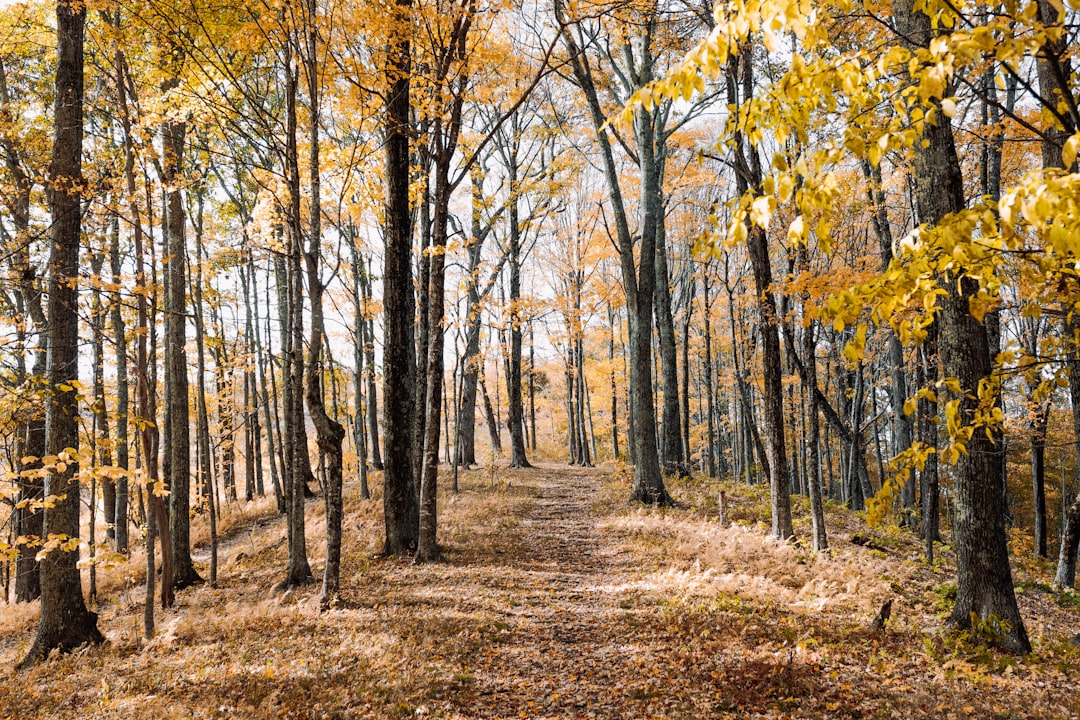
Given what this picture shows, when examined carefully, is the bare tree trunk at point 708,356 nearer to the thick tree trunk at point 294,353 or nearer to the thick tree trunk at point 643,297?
the thick tree trunk at point 643,297

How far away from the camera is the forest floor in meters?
4.58

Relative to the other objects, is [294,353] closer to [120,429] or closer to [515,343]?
[120,429]

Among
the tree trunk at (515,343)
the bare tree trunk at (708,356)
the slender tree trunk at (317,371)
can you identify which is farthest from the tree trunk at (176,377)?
the bare tree trunk at (708,356)

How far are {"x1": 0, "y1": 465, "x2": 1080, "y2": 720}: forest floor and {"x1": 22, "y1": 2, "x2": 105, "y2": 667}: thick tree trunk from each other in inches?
16.4

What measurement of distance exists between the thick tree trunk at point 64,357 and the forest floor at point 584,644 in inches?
16.4

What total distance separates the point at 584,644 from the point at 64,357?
6.65 m

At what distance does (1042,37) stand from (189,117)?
36.0 ft

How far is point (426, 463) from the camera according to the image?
29.0 feet

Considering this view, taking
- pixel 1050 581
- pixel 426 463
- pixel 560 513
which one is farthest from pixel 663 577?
pixel 1050 581

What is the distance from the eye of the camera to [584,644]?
19.0 feet

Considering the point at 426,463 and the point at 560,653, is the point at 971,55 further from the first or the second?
the point at 426,463

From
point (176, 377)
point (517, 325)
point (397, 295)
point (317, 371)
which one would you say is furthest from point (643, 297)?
point (176, 377)

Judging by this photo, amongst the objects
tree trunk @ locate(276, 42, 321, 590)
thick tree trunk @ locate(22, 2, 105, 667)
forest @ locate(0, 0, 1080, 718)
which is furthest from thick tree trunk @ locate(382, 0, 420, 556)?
thick tree trunk @ locate(22, 2, 105, 667)

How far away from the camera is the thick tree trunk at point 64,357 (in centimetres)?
629
